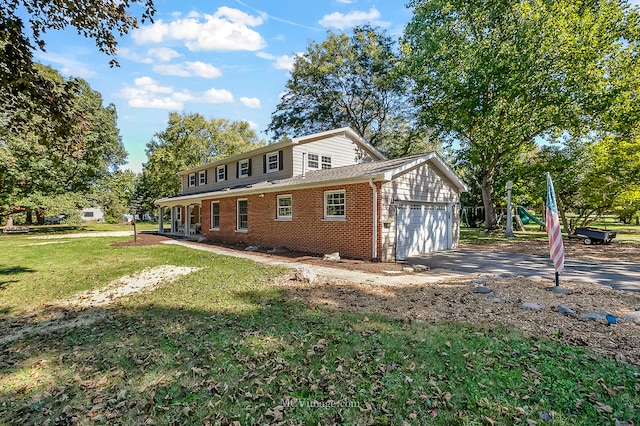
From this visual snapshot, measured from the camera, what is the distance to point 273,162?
1667 centimetres

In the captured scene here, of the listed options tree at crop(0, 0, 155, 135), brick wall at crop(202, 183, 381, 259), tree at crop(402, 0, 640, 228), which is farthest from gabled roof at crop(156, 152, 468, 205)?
tree at crop(402, 0, 640, 228)

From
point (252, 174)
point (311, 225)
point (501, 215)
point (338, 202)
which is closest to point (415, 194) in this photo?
point (338, 202)

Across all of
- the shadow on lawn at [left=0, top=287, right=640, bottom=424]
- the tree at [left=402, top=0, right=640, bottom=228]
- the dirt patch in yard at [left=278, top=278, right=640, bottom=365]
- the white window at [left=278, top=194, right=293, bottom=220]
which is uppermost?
the tree at [left=402, top=0, right=640, bottom=228]

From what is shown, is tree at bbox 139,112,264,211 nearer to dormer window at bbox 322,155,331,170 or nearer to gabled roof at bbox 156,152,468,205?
dormer window at bbox 322,155,331,170

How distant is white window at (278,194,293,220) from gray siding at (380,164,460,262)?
4482 mm

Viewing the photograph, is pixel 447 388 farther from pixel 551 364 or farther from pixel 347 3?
pixel 347 3

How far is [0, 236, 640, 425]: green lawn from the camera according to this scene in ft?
8.86

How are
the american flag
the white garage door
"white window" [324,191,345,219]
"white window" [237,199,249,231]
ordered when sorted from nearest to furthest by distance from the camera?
1. the american flag
2. the white garage door
3. "white window" [324,191,345,219]
4. "white window" [237,199,249,231]

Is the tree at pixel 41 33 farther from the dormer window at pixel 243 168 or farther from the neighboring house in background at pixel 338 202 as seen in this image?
the dormer window at pixel 243 168

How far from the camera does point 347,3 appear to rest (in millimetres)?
11852

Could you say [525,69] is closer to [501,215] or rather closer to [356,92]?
[501,215]

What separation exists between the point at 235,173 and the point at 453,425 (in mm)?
18872

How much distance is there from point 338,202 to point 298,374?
8343 millimetres

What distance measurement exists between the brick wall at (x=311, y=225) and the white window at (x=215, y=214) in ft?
6.05
